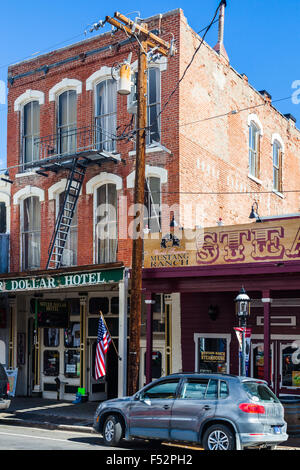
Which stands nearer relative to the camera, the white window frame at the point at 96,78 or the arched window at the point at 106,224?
the arched window at the point at 106,224

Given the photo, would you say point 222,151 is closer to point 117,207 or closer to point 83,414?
point 117,207

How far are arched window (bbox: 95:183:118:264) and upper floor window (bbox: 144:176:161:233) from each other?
4.14 feet

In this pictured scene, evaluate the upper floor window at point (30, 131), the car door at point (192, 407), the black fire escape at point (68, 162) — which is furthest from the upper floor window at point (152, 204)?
the car door at point (192, 407)

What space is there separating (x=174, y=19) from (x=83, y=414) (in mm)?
12084

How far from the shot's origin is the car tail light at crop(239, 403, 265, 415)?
1129 cm

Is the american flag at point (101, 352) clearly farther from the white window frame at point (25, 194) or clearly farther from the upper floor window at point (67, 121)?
the upper floor window at point (67, 121)

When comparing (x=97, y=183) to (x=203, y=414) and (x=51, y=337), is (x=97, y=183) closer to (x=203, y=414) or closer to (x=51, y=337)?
(x=51, y=337)

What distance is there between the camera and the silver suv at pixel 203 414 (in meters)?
11.3

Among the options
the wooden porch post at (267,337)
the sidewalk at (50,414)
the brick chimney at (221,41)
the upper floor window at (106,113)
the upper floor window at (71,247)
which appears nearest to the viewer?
the wooden porch post at (267,337)

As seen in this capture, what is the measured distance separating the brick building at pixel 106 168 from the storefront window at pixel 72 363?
0.04 m

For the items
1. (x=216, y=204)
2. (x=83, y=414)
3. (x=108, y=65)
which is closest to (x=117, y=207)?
(x=216, y=204)

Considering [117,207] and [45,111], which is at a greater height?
[45,111]

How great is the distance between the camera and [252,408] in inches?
447

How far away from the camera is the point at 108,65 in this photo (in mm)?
21047
